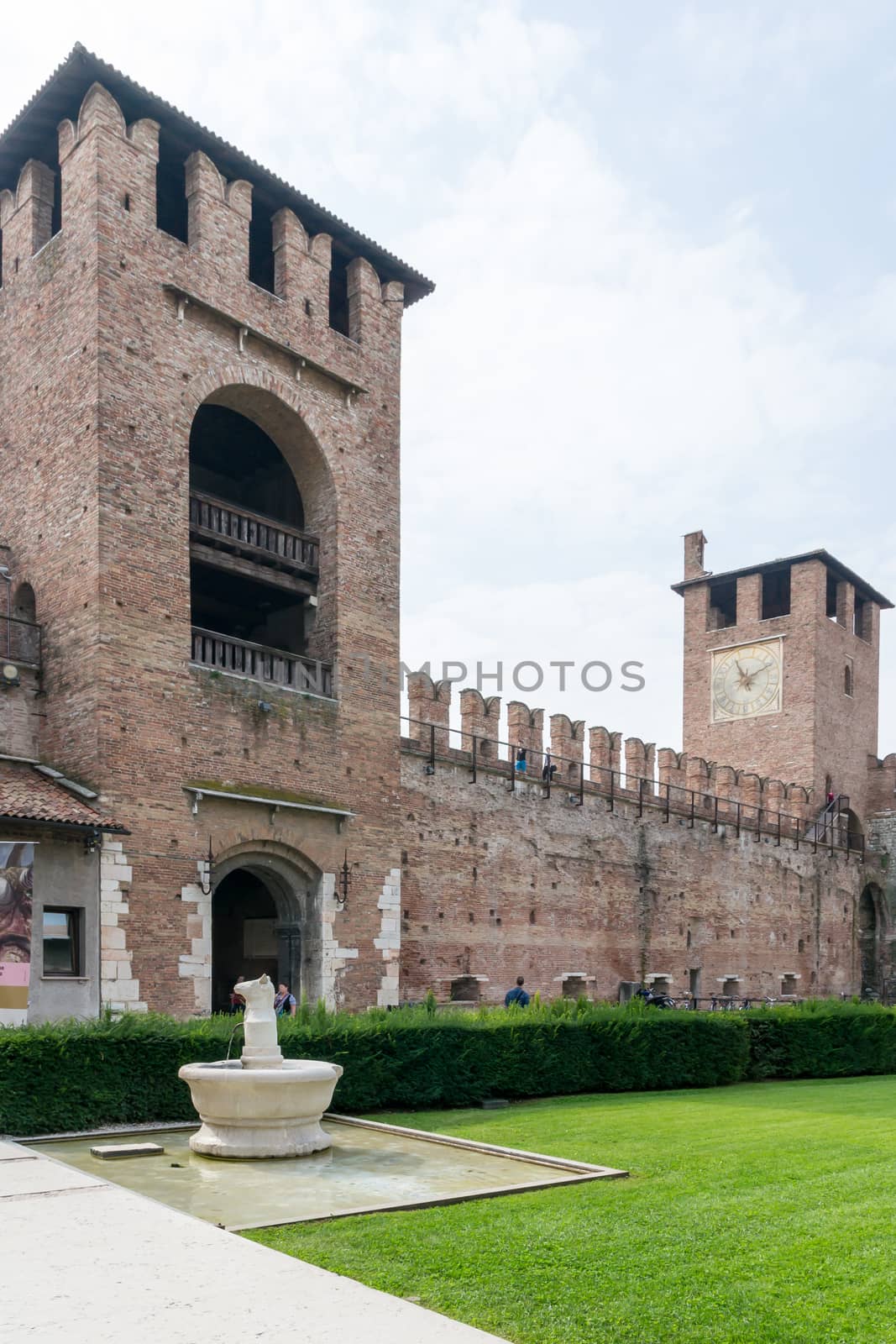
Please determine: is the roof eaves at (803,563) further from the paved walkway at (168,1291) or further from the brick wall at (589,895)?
the paved walkway at (168,1291)

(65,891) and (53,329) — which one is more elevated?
(53,329)

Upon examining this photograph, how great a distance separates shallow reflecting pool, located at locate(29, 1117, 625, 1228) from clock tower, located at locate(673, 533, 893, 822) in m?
27.8

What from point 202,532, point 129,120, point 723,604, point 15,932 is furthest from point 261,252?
point 723,604

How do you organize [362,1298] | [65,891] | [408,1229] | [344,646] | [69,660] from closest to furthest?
[362,1298] → [408,1229] → [65,891] → [69,660] → [344,646]

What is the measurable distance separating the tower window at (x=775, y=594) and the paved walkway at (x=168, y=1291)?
1328 inches

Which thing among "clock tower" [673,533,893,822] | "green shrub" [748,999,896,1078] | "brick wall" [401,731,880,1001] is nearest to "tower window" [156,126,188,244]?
"brick wall" [401,731,880,1001]

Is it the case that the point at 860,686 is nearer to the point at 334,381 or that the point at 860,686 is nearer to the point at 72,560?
the point at 334,381

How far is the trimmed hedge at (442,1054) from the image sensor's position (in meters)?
10.5

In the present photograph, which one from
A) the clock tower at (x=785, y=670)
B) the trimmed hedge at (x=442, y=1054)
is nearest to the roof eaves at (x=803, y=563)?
the clock tower at (x=785, y=670)

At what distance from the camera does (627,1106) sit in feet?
42.0

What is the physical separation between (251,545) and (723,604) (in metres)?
23.6

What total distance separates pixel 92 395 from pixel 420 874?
9.81 m

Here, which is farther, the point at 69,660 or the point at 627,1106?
the point at 69,660

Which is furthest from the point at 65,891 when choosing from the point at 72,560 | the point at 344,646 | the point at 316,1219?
the point at 316,1219
